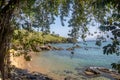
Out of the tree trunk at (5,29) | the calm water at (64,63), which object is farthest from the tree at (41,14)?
the calm water at (64,63)

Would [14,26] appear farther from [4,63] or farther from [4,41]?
[4,63]

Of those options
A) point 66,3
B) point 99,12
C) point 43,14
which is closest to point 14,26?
→ point 43,14

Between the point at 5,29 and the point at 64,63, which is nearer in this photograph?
the point at 5,29

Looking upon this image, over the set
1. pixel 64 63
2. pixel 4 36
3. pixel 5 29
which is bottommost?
pixel 64 63

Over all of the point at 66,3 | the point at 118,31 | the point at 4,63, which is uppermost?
the point at 66,3

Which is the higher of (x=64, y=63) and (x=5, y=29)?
(x=5, y=29)

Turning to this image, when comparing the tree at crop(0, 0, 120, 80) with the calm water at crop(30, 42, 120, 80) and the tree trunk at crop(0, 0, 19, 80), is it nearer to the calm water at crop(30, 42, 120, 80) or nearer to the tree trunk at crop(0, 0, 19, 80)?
the tree trunk at crop(0, 0, 19, 80)

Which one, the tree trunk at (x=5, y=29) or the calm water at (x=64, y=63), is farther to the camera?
the calm water at (x=64, y=63)

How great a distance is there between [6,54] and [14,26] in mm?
1141

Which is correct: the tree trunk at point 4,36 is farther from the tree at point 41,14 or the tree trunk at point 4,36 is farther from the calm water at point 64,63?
the calm water at point 64,63

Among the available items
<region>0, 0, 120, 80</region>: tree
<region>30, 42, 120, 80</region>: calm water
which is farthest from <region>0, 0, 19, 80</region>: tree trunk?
<region>30, 42, 120, 80</region>: calm water

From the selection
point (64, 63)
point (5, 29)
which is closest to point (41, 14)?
point (5, 29)

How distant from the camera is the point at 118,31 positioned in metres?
4.80

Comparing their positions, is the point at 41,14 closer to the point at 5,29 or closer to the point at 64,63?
the point at 5,29
